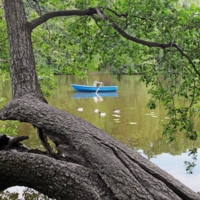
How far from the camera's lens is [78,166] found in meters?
2.00

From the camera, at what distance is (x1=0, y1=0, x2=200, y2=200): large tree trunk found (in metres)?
1.86

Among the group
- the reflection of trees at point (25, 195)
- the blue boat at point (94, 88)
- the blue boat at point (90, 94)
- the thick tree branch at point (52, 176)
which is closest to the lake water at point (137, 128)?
the blue boat at point (90, 94)

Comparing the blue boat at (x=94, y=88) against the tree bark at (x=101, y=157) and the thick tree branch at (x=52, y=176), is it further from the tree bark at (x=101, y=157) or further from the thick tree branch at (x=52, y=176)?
the thick tree branch at (x=52, y=176)

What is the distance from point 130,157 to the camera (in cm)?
203

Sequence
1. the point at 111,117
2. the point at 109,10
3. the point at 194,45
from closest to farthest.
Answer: the point at 194,45
the point at 109,10
the point at 111,117

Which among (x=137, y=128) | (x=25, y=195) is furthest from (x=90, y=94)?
(x=25, y=195)

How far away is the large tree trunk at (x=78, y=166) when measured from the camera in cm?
186

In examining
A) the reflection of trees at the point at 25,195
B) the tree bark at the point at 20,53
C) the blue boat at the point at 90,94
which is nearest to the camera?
the tree bark at the point at 20,53

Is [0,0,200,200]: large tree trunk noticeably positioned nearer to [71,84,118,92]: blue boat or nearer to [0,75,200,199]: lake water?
[0,75,200,199]: lake water

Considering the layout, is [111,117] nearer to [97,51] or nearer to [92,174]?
[97,51]

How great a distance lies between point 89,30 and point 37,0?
95 cm

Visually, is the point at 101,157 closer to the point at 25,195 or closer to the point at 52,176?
the point at 52,176

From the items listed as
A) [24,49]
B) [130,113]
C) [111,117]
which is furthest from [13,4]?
[130,113]

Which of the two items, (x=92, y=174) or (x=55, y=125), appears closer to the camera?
(x=92, y=174)
